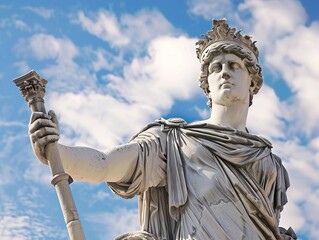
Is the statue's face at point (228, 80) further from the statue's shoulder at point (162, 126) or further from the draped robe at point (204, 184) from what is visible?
the statue's shoulder at point (162, 126)

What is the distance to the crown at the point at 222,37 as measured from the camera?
15508 mm

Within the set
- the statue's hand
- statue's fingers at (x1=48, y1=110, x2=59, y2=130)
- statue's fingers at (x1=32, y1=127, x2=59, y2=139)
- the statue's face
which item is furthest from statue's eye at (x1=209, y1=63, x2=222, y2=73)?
statue's fingers at (x1=32, y1=127, x2=59, y2=139)

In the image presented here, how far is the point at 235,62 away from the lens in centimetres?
1535

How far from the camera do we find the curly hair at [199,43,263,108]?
15367 mm

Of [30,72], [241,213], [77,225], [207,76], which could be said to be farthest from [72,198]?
[207,76]

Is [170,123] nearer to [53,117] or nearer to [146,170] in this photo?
[146,170]

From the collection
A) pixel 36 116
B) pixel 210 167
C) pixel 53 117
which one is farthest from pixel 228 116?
pixel 36 116

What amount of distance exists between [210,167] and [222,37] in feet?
7.20

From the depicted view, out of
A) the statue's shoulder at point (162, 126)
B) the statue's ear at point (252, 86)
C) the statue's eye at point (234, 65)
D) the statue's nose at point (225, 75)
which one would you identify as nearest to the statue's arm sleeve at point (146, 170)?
the statue's shoulder at point (162, 126)

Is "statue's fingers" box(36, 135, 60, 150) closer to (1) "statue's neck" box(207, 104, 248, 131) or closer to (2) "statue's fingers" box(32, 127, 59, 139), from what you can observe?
(2) "statue's fingers" box(32, 127, 59, 139)

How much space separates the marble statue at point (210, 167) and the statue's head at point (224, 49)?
0.05 ft

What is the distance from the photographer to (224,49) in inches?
604

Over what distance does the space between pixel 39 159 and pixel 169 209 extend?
2.36 metres

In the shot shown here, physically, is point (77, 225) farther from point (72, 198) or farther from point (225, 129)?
point (225, 129)
